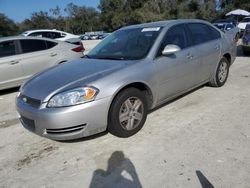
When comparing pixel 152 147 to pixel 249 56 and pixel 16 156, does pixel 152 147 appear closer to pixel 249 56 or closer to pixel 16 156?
pixel 16 156

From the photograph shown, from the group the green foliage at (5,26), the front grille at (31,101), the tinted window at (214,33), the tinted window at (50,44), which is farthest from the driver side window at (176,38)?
the green foliage at (5,26)

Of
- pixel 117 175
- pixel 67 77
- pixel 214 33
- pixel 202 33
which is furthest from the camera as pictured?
pixel 214 33

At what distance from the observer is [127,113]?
375cm

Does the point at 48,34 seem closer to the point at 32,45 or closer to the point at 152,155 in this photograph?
the point at 32,45

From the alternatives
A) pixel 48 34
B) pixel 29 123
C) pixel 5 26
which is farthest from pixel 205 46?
pixel 5 26

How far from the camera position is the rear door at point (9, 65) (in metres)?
6.50

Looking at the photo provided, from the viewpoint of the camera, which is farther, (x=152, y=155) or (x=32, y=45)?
(x=32, y=45)

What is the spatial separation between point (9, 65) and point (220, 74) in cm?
489

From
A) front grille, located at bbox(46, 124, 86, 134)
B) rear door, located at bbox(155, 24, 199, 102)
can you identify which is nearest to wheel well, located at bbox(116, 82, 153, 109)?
rear door, located at bbox(155, 24, 199, 102)

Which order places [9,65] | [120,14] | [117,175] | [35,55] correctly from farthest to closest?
[120,14] < [35,55] < [9,65] < [117,175]

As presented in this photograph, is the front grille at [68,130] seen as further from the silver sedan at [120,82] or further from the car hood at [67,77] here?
the car hood at [67,77]

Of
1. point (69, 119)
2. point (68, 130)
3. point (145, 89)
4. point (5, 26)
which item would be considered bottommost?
point (68, 130)

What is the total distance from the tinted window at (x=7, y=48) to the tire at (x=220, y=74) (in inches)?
188

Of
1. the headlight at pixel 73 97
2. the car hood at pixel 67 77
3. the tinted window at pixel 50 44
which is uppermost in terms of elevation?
the tinted window at pixel 50 44
